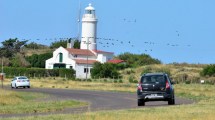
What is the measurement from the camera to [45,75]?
369ft

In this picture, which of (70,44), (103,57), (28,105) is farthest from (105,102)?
(70,44)

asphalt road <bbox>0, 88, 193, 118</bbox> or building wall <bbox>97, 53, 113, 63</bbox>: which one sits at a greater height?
building wall <bbox>97, 53, 113, 63</bbox>

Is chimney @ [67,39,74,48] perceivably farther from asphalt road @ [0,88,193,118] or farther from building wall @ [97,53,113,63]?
asphalt road @ [0,88,193,118]

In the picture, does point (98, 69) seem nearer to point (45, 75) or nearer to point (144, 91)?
point (45, 75)

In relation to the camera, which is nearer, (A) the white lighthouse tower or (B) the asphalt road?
(B) the asphalt road

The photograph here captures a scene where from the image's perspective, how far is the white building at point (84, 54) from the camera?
117125 millimetres

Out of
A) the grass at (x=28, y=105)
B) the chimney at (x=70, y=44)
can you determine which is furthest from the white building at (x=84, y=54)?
the grass at (x=28, y=105)

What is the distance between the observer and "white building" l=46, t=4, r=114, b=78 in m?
117

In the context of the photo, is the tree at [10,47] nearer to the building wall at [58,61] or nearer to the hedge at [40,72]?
the building wall at [58,61]

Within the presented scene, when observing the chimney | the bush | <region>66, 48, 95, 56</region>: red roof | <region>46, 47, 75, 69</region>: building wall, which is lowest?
the bush

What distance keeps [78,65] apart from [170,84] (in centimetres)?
8270

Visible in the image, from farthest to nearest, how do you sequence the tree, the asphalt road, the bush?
the tree < the bush < the asphalt road

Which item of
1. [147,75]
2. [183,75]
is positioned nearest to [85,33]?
[183,75]

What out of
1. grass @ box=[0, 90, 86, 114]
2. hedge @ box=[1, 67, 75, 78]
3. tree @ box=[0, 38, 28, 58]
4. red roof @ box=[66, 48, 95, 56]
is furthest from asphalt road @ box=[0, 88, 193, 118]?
tree @ box=[0, 38, 28, 58]
